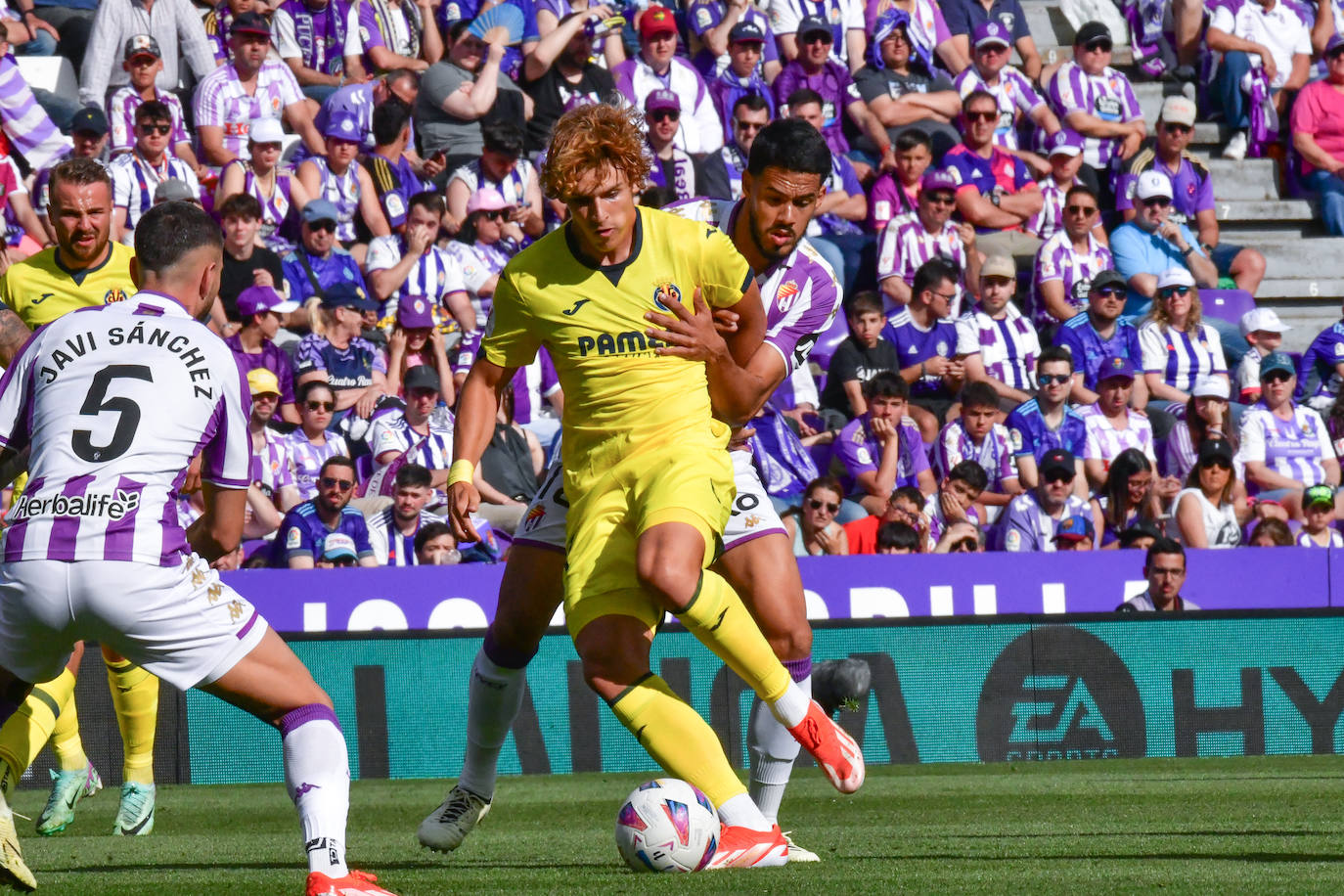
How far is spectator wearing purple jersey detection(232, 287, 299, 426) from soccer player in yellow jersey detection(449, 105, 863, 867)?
7247mm

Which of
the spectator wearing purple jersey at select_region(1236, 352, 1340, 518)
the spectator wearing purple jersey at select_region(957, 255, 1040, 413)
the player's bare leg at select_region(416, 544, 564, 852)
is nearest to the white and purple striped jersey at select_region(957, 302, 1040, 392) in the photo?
the spectator wearing purple jersey at select_region(957, 255, 1040, 413)

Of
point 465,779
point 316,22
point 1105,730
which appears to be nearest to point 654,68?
point 316,22

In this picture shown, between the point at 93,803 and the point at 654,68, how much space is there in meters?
8.67

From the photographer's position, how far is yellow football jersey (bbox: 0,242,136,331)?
8031 millimetres

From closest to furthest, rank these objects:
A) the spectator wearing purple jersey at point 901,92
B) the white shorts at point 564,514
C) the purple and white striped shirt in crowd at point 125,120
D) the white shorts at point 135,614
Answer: the white shorts at point 135,614 < the white shorts at point 564,514 < the purple and white striped shirt in crowd at point 125,120 < the spectator wearing purple jersey at point 901,92

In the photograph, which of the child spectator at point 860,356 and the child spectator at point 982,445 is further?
the child spectator at point 860,356

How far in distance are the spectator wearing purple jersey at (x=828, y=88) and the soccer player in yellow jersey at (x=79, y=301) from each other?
9.58 metres

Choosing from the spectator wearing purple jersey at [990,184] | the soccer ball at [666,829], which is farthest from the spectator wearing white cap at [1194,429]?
the soccer ball at [666,829]

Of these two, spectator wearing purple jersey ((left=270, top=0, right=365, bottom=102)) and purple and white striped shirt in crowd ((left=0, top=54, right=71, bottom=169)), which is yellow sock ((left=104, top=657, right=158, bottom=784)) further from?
spectator wearing purple jersey ((left=270, top=0, right=365, bottom=102))

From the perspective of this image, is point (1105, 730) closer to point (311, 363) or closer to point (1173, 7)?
point (311, 363)

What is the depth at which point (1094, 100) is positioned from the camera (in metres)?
18.3

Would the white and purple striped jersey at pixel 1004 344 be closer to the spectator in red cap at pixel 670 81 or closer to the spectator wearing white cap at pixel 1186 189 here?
the spectator wearing white cap at pixel 1186 189

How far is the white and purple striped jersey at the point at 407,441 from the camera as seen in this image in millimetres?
13414

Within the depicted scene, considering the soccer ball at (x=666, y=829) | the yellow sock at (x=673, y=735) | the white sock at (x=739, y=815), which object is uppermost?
the yellow sock at (x=673, y=735)
